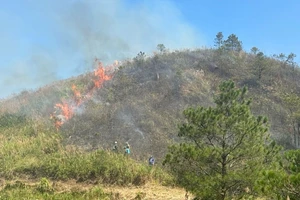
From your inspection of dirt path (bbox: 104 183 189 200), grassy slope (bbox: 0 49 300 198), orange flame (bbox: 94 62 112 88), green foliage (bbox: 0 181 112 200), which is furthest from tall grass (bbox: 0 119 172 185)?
orange flame (bbox: 94 62 112 88)

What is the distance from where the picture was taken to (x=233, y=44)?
40.8m

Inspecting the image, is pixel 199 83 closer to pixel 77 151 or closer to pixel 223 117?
pixel 77 151

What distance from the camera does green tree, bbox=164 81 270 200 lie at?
1108 centimetres

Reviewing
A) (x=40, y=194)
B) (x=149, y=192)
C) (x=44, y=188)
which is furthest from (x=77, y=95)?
(x=149, y=192)

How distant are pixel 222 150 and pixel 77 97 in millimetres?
23989

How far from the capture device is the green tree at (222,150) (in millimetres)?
11078

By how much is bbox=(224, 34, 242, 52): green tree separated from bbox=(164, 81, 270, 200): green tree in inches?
1150

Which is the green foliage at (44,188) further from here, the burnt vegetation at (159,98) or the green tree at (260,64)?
the green tree at (260,64)

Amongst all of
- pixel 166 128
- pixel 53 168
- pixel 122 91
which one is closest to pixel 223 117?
pixel 53 168

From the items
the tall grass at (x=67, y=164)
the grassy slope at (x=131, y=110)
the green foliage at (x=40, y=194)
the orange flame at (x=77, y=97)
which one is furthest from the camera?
the orange flame at (x=77, y=97)

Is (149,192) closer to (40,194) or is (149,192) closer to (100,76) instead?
(40,194)

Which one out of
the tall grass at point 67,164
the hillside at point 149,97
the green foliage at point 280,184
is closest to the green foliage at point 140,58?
the hillside at point 149,97

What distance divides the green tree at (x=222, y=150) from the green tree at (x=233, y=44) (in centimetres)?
2921

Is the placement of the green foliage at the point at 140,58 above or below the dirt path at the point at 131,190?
above
